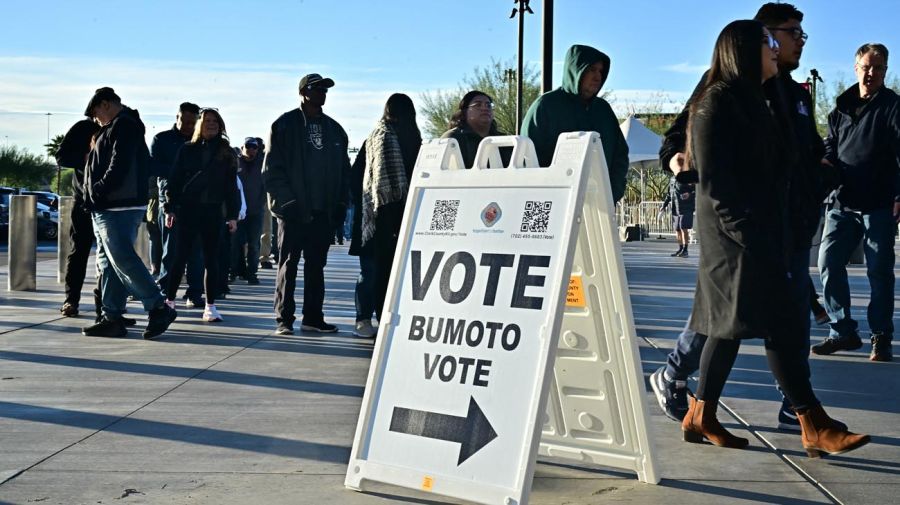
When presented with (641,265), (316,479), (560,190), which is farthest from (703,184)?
(641,265)

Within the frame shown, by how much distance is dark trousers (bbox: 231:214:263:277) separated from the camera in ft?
48.4

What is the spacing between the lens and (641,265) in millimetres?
19375

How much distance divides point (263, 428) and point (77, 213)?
5400 mm

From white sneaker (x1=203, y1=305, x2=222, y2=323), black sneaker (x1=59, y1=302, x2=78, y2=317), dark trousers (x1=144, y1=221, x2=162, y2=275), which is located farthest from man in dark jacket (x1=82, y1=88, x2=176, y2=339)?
dark trousers (x1=144, y1=221, x2=162, y2=275)

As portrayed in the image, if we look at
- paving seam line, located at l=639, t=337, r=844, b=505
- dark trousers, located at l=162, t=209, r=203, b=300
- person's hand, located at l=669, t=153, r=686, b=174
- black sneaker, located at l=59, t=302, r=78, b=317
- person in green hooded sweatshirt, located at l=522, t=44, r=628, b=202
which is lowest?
paving seam line, located at l=639, t=337, r=844, b=505

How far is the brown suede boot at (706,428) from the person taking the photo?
523 centimetres

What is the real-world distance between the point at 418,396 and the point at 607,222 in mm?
992

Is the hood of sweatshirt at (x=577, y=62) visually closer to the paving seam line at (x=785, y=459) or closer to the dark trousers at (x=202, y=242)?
the paving seam line at (x=785, y=459)

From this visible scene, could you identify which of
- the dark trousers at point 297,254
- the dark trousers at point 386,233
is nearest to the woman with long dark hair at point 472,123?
the dark trousers at point 386,233

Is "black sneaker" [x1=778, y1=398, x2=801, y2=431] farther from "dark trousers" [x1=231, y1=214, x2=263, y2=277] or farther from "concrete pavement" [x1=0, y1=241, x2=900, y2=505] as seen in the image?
"dark trousers" [x1=231, y1=214, x2=263, y2=277]

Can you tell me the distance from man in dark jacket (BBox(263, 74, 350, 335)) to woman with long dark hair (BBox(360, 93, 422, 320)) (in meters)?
0.34

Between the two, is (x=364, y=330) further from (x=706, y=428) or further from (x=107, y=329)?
(x=706, y=428)

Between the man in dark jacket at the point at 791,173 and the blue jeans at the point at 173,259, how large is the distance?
18.6 feet

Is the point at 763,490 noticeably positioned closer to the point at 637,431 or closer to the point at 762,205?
the point at 637,431
